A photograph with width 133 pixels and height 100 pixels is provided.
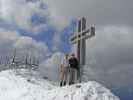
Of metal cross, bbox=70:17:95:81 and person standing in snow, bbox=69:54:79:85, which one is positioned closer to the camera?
person standing in snow, bbox=69:54:79:85

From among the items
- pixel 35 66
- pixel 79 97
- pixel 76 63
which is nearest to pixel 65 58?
pixel 76 63

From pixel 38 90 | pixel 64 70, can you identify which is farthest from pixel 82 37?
pixel 38 90

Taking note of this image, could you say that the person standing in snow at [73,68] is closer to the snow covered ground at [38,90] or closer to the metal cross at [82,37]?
the snow covered ground at [38,90]


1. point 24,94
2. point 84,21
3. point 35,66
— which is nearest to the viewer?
point 24,94

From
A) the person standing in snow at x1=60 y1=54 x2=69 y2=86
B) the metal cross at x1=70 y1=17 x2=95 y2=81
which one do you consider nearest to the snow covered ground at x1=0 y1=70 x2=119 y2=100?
the person standing in snow at x1=60 y1=54 x2=69 y2=86

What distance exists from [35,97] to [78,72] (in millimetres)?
2908

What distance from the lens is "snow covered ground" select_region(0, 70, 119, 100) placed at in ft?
42.9

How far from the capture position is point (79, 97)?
1288 centimetres

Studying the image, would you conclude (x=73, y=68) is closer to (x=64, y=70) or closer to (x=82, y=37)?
(x=64, y=70)

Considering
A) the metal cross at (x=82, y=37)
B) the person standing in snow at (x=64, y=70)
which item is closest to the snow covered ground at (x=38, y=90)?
the person standing in snow at (x=64, y=70)

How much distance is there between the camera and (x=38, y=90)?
15078 millimetres

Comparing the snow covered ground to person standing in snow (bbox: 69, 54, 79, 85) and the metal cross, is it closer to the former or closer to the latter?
person standing in snow (bbox: 69, 54, 79, 85)

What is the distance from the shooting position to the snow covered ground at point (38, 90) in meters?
13.1

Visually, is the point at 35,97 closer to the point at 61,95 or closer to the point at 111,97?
the point at 61,95
